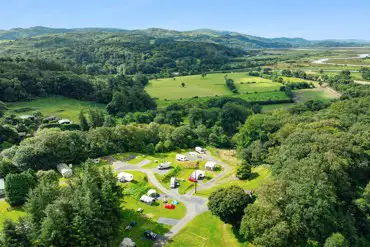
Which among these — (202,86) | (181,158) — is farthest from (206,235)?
(202,86)

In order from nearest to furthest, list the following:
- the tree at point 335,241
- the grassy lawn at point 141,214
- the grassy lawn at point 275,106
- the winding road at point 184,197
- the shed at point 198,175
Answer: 1. the tree at point 335,241
2. the grassy lawn at point 141,214
3. the winding road at point 184,197
4. the shed at point 198,175
5. the grassy lawn at point 275,106

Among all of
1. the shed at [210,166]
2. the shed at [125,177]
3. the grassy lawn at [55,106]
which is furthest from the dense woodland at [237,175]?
the grassy lawn at [55,106]

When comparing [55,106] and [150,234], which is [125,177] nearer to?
[150,234]

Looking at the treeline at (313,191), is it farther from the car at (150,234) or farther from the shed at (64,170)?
the shed at (64,170)

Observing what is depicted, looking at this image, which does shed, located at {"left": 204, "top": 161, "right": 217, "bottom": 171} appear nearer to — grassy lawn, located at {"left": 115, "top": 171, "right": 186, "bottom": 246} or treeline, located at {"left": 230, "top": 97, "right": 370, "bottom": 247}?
treeline, located at {"left": 230, "top": 97, "right": 370, "bottom": 247}

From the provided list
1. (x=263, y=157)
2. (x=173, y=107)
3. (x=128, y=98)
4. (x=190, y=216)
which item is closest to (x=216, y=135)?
(x=263, y=157)
